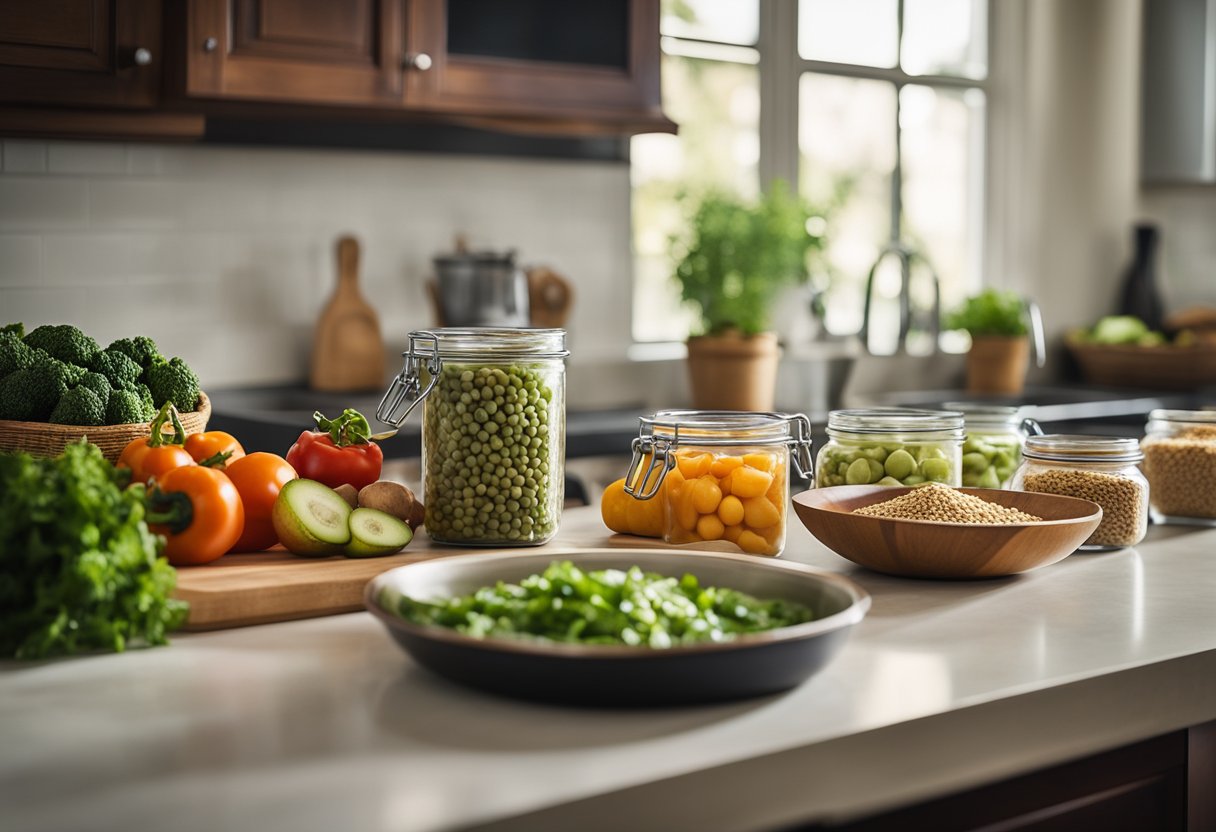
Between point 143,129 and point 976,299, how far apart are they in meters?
2.77

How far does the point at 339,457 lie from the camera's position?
161 centimetres

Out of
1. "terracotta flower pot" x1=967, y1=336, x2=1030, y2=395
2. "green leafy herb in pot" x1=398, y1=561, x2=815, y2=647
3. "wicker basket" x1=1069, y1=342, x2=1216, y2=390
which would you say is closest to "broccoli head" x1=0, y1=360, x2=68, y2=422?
"green leafy herb in pot" x1=398, y1=561, x2=815, y2=647

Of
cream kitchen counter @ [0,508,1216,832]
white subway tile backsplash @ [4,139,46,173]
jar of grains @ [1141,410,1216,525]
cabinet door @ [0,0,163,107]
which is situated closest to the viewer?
cream kitchen counter @ [0,508,1216,832]

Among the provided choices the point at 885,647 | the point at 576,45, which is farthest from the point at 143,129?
the point at 885,647

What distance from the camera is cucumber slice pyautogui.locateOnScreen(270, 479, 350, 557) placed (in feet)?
4.77

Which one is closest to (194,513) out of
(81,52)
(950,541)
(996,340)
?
(950,541)

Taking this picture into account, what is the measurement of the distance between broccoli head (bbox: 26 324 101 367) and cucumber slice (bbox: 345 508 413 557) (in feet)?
1.22

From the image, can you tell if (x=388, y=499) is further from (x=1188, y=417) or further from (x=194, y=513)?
(x=1188, y=417)

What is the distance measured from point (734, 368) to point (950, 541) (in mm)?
2354

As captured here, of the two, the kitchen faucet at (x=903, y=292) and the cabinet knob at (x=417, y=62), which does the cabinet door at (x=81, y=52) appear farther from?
the kitchen faucet at (x=903, y=292)

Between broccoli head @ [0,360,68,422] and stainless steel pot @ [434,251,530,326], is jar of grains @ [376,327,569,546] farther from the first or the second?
stainless steel pot @ [434,251,530,326]

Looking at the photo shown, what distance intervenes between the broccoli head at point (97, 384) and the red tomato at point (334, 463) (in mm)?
215

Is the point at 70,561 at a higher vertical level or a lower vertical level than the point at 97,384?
lower

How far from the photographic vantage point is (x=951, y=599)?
141 cm
